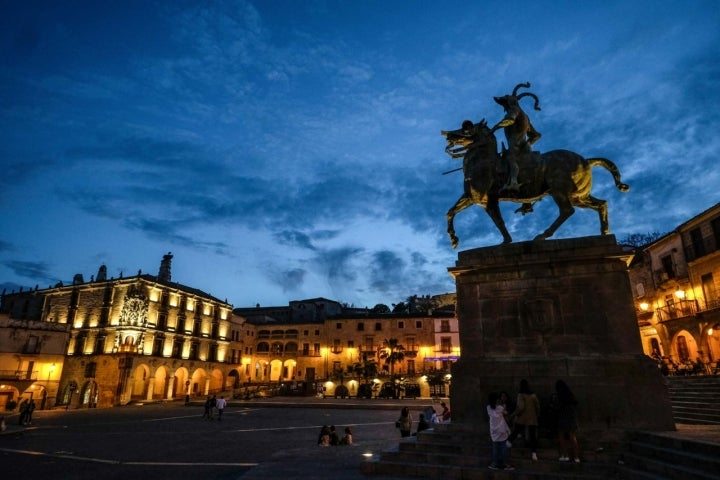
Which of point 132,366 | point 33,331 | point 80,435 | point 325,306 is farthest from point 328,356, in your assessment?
point 80,435

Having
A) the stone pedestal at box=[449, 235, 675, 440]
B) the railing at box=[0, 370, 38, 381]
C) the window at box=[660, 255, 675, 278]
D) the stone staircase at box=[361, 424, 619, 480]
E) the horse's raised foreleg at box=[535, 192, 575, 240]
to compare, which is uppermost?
the window at box=[660, 255, 675, 278]

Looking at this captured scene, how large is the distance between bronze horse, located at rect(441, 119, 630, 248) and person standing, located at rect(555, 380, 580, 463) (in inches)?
139

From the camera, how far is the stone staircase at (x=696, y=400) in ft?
40.7

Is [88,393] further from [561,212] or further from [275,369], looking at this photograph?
[561,212]

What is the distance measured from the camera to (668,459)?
6012mm

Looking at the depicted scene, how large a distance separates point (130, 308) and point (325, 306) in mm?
34756

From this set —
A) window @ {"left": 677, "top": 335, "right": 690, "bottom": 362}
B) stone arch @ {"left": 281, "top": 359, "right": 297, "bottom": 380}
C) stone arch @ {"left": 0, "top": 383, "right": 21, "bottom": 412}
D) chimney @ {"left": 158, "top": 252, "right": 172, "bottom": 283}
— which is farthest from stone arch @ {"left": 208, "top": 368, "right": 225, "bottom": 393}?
window @ {"left": 677, "top": 335, "right": 690, "bottom": 362}

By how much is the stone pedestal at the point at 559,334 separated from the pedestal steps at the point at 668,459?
1.68 ft

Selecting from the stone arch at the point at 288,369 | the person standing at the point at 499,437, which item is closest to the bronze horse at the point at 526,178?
the person standing at the point at 499,437

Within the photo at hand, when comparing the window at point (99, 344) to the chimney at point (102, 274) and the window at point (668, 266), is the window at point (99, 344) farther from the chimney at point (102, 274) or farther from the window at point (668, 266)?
the window at point (668, 266)

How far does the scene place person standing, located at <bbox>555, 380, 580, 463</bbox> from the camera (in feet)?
21.2

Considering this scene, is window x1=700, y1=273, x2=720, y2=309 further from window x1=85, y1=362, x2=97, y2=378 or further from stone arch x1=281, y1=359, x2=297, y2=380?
window x1=85, y1=362, x2=97, y2=378

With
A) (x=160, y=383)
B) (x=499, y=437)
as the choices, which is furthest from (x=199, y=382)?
(x=499, y=437)

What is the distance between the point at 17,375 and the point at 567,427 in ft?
164
